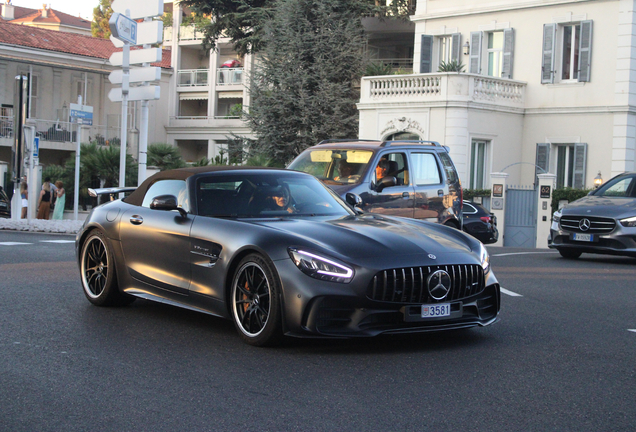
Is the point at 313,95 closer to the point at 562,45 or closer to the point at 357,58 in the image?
the point at 357,58

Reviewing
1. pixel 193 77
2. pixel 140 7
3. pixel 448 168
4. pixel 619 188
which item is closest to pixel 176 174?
pixel 448 168

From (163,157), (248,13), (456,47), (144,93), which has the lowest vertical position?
(163,157)

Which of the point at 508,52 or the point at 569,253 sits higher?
the point at 508,52

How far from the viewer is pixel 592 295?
10.1 meters

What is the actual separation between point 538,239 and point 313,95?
41.1 ft

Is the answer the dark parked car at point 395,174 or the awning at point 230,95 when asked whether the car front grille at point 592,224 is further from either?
the awning at point 230,95

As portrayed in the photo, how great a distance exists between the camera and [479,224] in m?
22.2

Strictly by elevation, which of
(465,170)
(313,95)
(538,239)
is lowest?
(538,239)

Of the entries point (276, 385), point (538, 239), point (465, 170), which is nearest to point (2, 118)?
point (465, 170)

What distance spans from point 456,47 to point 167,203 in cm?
2785

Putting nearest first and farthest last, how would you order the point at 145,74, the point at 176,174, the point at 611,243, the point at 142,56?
the point at 176,174 → the point at 611,243 → the point at 145,74 → the point at 142,56

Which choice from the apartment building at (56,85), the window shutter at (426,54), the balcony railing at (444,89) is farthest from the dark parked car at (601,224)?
the apartment building at (56,85)

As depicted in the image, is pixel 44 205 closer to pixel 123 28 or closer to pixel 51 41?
pixel 123 28

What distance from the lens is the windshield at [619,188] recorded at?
15789mm
